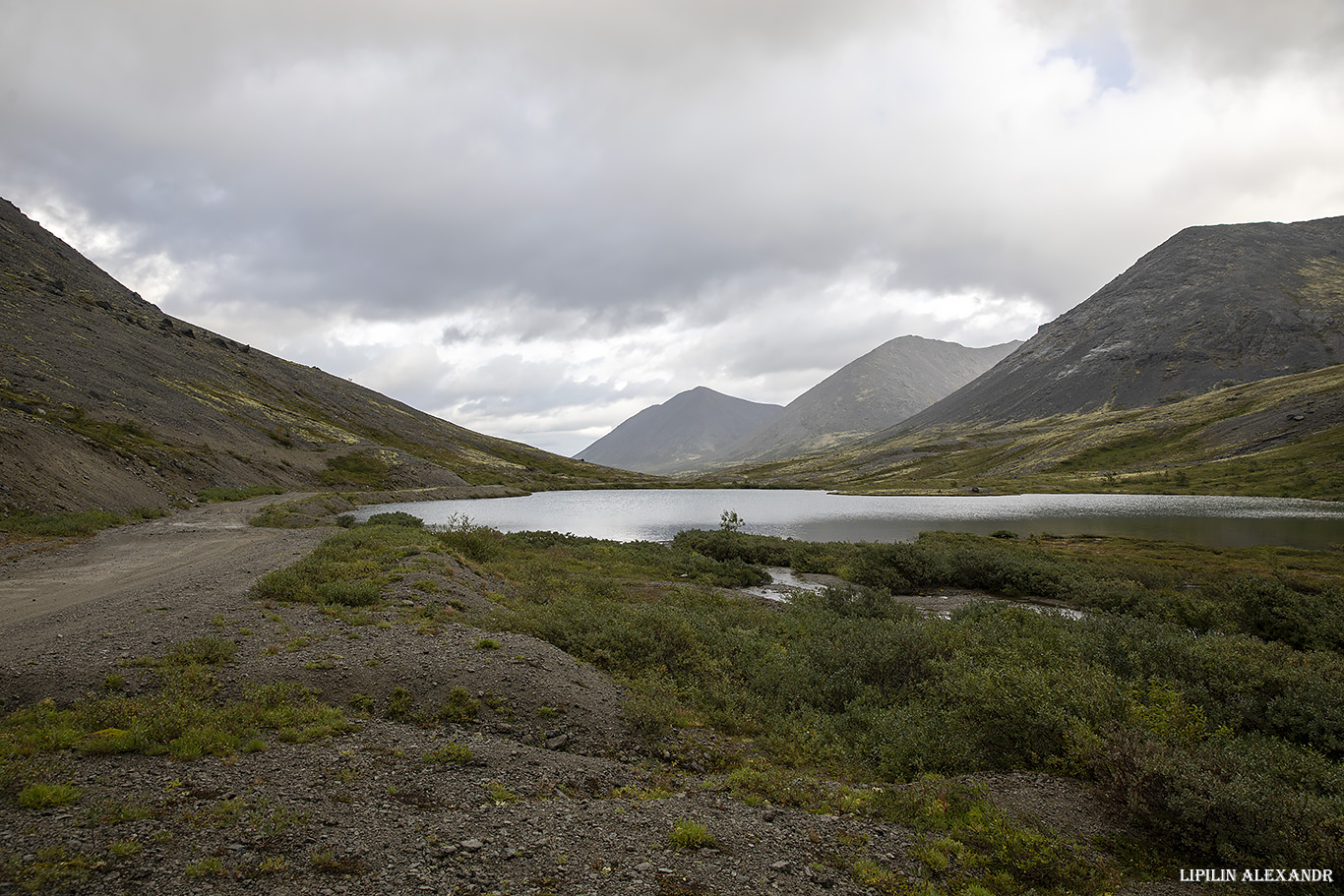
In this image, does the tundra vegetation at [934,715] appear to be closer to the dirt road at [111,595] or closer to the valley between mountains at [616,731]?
the valley between mountains at [616,731]

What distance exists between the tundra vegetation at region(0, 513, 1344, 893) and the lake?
34024 mm

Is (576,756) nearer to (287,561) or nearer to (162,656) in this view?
(162,656)

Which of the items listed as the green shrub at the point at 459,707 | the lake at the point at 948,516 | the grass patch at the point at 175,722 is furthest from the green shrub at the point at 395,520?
the green shrub at the point at 459,707

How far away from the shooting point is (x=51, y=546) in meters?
28.8

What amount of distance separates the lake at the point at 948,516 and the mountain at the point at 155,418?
2032 centimetres

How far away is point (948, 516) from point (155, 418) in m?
118

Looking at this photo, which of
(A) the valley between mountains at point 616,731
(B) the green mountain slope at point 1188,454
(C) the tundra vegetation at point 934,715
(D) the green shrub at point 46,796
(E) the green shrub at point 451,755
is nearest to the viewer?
(D) the green shrub at point 46,796

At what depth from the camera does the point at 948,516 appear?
275 ft

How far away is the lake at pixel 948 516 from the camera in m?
60.9

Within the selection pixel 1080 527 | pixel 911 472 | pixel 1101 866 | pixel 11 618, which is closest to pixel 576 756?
pixel 1101 866

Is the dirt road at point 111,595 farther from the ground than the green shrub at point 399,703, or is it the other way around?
the dirt road at point 111,595

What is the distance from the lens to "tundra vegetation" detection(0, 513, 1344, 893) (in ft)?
27.1

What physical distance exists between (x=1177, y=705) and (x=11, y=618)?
99.4 feet

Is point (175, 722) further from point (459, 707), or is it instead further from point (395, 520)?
point (395, 520)
